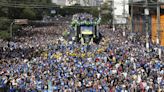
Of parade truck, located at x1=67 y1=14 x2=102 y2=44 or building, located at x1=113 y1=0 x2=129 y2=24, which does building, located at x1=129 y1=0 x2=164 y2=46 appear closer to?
parade truck, located at x1=67 y1=14 x2=102 y2=44

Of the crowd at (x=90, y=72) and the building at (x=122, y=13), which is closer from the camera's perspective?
the crowd at (x=90, y=72)

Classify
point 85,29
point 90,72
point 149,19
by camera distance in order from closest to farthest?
1. point 90,72
2. point 85,29
3. point 149,19

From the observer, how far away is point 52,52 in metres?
42.5

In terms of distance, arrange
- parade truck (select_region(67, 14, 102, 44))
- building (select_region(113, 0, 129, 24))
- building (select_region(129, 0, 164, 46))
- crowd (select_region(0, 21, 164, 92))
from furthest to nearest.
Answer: building (select_region(113, 0, 129, 24)), building (select_region(129, 0, 164, 46)), parade truck (select_region(67, 14, 102, 44)), crowd (select_region(0, 21, 164, 92))

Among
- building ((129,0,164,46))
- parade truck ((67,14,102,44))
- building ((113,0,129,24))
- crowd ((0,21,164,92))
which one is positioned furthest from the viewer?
building ((113,0,129,24))

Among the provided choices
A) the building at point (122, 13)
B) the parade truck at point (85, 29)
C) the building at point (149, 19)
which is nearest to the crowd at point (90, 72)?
the parade truck at point (85, 29)

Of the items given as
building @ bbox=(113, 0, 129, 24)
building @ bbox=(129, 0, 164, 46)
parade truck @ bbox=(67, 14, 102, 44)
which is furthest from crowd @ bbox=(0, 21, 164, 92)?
building @ bbox=(113, 0, 129, 24)

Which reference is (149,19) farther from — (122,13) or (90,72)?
(90,72)

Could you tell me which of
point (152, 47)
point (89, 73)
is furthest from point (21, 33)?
point (89, 73)

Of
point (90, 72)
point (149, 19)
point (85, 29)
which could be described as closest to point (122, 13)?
point (149, 19)

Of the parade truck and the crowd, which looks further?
the parade truck

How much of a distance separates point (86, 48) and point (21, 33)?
157ft

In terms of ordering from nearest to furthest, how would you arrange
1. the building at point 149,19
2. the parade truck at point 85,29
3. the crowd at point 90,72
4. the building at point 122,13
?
the crowd at point 90,72 → the parade truck at point 85,29 → the building at point 149,19 → the building at point 122,13

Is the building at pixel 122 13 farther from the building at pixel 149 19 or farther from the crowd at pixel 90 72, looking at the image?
the crowd at pixel 90 72
